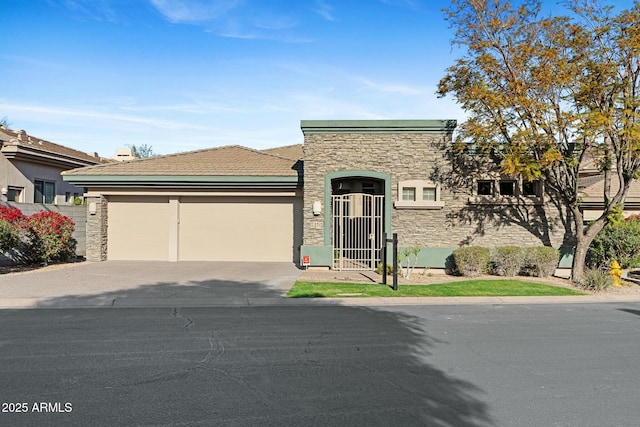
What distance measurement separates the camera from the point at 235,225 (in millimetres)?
18609

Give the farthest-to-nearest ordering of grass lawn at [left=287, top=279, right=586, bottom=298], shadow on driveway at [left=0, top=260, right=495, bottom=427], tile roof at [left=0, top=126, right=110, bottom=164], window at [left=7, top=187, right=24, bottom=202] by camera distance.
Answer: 1. tile roof at [left=0, top=126, right=110, bottom=164]
2. window at [left=7, top=187, right=24, bottom=202]
3. grass lawn at [left=287, top=279, right=586, bottom=298]
4. shadow on driveway at [left=0, top=260, right=495, bottom=427]

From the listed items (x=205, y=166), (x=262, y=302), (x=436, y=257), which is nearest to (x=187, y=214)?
(x=205, y=166)

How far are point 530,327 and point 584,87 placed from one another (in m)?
7.69

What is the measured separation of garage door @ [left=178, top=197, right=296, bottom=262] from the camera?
18.4 metres

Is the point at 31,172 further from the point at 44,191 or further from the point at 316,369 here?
the point at 316,369

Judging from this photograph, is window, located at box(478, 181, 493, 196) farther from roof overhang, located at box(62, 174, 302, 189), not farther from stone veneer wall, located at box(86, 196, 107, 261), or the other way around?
stone veneer wall, located at box(86, 196, 107, 261)

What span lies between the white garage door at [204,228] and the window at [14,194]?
5531 mm

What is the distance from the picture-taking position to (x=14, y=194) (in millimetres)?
20891

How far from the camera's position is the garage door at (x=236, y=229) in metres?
18.4

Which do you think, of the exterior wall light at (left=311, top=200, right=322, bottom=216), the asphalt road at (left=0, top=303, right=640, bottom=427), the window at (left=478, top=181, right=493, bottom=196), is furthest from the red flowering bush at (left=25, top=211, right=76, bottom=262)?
→ the window at (left=478, top=181, right=493, bottom=196)

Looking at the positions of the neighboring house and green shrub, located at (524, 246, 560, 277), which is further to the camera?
the neighboring house

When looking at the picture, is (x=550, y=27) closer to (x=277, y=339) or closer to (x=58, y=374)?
(x=277, y=339)

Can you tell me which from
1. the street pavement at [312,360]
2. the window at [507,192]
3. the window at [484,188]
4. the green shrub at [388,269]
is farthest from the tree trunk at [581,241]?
the green shrub at [388,269]

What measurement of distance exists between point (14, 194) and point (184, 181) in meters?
9.24
